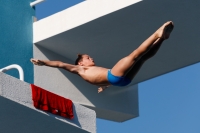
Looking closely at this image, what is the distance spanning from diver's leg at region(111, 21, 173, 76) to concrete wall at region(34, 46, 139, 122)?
5.95 meters

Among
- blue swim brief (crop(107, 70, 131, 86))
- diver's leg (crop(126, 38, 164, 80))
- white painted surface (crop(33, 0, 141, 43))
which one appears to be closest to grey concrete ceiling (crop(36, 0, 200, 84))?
white painted surface (crop(33, 0, 141, 43))

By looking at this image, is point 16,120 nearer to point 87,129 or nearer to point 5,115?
point 5,115

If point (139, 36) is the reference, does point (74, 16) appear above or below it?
above

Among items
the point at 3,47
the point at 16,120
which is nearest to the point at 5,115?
the point at 16,120

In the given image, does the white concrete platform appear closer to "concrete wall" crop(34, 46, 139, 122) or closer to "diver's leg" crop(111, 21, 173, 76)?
"concrete wall" crop(34, 46, 139, 122)

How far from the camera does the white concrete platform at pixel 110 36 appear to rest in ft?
42.9

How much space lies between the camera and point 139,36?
13.8 meters

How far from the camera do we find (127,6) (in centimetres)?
1294

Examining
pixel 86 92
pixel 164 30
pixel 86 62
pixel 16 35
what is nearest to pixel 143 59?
pixel 164 30

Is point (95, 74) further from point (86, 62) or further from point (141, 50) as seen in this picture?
point (141, 50)

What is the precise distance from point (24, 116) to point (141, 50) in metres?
3.20

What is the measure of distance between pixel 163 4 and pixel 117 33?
141 centimetres

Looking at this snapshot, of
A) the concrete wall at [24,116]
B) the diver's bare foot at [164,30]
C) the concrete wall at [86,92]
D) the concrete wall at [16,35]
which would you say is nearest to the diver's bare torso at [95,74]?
the diver's bare foot at [164,30]

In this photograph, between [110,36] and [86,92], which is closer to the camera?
[110,36]
